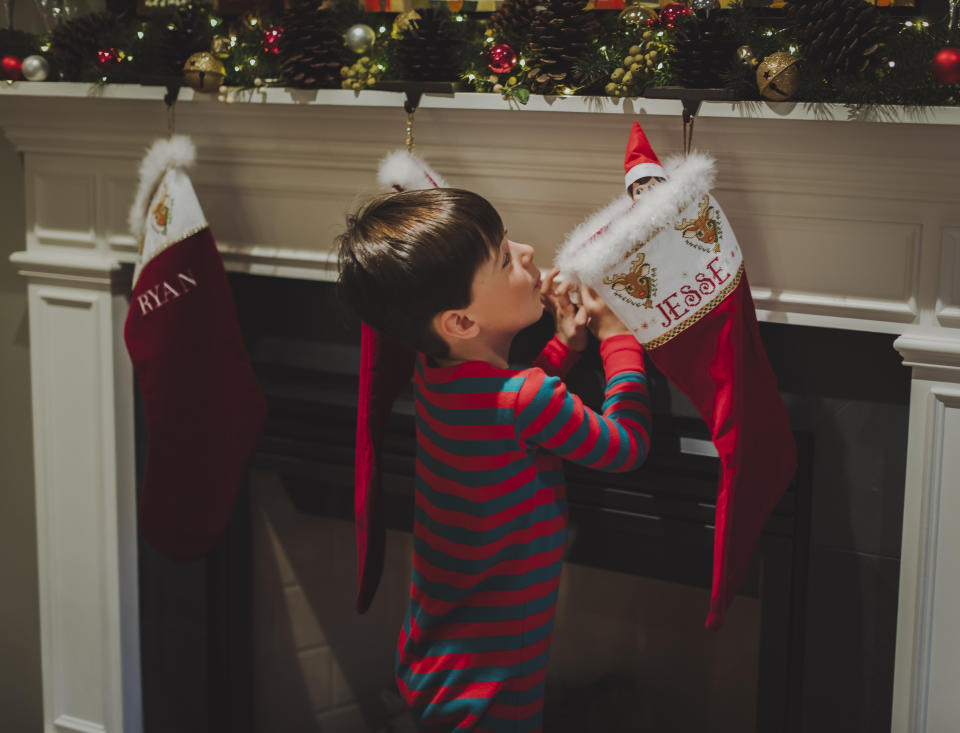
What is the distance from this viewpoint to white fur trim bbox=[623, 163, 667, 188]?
1.25 meters

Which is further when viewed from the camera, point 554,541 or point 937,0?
point 554,541

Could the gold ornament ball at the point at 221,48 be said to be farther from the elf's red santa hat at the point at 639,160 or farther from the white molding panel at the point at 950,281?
the white molding panel at the point at 950,281

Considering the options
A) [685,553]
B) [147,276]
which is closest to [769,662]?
[685,553]

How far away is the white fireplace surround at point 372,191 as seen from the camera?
1275 millimetres

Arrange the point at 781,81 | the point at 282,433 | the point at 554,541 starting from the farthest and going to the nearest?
the point at 282,433 < the point at 554,541 < the point at 781,81

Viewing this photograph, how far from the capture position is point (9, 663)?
2.18 m

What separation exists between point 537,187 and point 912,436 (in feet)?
2.06

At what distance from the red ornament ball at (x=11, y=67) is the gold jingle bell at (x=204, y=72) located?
355 millimetres

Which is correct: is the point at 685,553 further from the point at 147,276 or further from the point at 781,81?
the point at 147,276

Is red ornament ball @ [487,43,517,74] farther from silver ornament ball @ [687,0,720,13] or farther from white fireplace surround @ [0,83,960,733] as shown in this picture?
silver ornament ball @ [687,0,720,13]

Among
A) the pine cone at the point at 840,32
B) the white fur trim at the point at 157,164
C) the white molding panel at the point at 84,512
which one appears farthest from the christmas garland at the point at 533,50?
the white molding panel at the point at 84,512

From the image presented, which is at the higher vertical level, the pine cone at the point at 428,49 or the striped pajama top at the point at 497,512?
the pine cone at the point at 428,49

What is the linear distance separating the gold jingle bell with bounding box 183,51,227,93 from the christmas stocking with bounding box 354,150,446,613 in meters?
0.38

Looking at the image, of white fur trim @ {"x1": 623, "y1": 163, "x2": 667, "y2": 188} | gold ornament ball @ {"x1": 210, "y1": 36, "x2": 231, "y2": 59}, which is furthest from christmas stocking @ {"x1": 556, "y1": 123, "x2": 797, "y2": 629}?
gold ornament ball @ {"x1": 210, "y1": 36, "x2": 231, "y2": 59}
